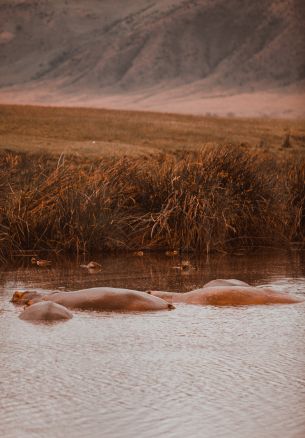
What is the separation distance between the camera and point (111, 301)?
884 cm

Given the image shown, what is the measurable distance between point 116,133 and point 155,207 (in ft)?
83.8

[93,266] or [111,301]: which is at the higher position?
[93,266]

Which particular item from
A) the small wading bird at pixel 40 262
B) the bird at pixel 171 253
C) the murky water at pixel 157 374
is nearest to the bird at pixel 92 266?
the small wading bird at pixel 40 262

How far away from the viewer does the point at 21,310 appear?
28.2 feet

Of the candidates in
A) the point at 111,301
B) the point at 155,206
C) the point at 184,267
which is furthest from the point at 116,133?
the point at 111,301

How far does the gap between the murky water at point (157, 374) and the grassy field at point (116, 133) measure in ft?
63.6

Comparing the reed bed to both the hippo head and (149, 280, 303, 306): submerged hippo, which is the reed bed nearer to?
the hippo head

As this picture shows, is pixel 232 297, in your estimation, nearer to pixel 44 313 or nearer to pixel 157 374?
pixel 44 313

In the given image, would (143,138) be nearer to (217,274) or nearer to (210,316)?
(217,274)

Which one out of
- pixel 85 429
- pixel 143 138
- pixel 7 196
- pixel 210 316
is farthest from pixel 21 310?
pixel 143 138

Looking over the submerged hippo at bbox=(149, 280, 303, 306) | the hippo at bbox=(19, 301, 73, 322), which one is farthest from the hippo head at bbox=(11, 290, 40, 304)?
the submerged hippo at bbox=(149, 280, 303, 306)

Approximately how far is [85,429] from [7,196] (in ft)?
26.9

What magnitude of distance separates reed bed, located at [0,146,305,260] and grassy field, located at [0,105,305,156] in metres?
13.2

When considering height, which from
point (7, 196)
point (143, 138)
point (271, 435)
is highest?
point (143, 138)
